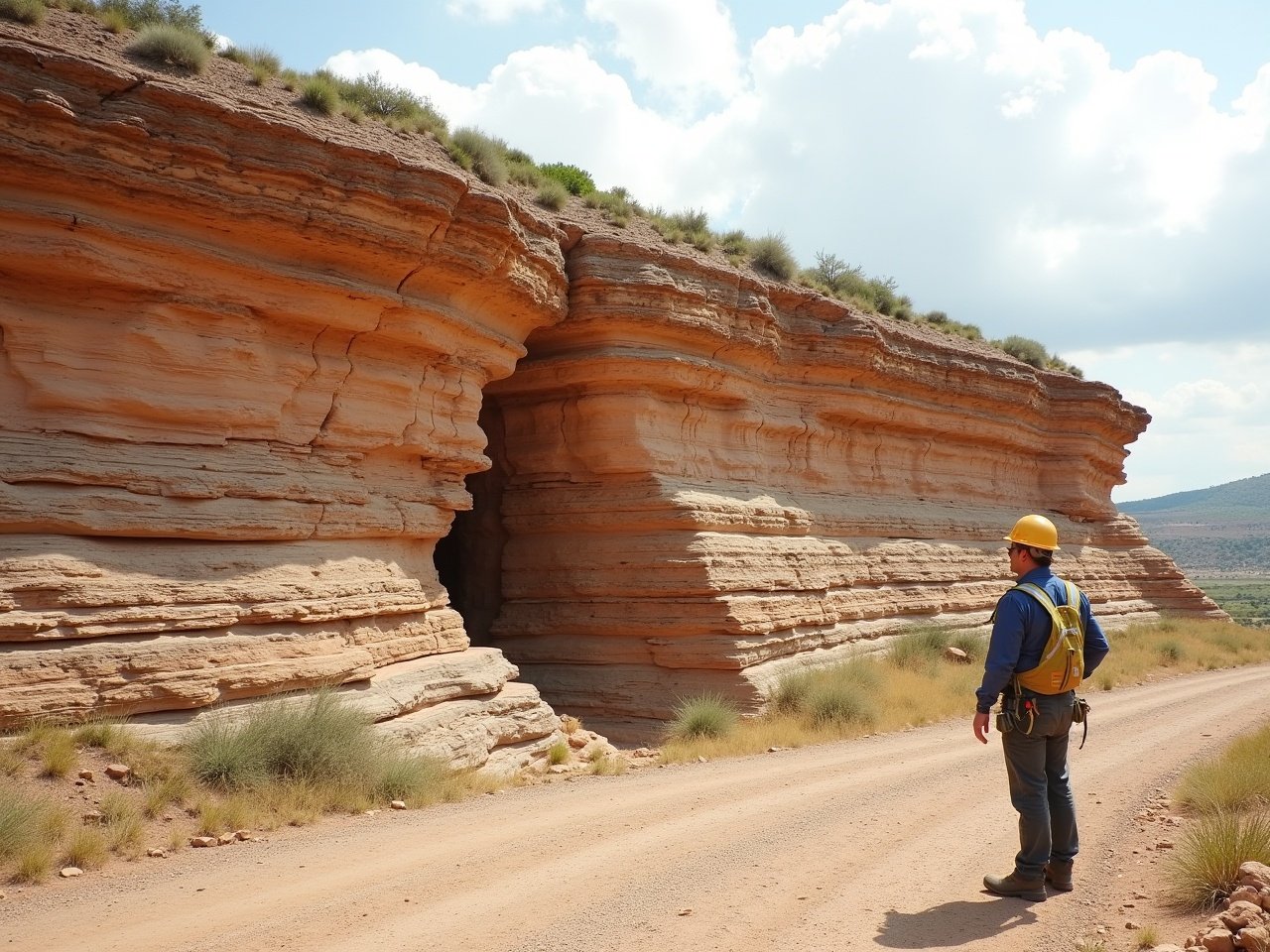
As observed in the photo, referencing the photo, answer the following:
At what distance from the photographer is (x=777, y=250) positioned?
57.2 ft

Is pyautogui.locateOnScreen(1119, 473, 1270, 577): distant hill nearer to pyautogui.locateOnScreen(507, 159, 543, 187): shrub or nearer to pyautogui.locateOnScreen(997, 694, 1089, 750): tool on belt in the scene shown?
pyautogui.locateOnScreen(507, 159, 543, 187): shrub

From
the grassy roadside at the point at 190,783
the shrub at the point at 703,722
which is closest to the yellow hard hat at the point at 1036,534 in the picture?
the grassy roadside at the point at 190,783

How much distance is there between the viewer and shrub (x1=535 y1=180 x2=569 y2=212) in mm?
13977

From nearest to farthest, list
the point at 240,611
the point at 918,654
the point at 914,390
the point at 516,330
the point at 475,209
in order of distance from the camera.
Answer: the point at 240,611 → the point at 475,209 → the point at 516,330 → the point at 918,654 → the point at 914,390

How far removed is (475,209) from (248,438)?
3442mm

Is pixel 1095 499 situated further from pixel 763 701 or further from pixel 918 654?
pixel 763 701

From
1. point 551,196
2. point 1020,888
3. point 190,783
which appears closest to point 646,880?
point 1020,888

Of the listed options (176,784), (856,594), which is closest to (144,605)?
(176,784)

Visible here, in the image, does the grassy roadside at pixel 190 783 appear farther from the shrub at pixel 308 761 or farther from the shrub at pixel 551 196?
the shrub at pixel 551 196

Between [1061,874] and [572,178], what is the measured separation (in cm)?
1564

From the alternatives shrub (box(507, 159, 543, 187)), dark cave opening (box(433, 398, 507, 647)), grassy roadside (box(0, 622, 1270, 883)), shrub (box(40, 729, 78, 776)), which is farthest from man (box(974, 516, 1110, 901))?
shrub (box(507, 159, 543, 187))

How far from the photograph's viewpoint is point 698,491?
14.2 metres

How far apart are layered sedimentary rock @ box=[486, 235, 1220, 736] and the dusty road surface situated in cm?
488

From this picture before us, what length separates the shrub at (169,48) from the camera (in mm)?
9680
